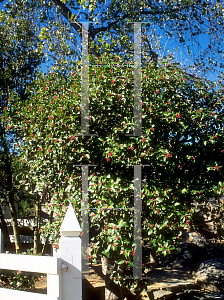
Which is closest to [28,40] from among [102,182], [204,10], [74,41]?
[74,41]

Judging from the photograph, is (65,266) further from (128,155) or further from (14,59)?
(14,59)

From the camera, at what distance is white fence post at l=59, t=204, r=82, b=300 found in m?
2.30

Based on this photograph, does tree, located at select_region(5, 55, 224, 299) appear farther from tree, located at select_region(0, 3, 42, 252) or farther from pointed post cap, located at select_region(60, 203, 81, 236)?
tree, located at select_region(0, 3, 42, 252)

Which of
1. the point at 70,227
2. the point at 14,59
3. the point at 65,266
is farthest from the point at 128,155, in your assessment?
the point at 14,59

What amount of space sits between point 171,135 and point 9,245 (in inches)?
236

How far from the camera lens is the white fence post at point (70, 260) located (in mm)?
2303

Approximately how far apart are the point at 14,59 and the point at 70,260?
6382 mm

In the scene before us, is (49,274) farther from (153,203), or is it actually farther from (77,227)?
(153,203)

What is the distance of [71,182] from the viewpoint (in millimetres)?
3824

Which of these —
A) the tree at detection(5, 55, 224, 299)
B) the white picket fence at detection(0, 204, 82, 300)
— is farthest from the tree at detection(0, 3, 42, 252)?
the white picket fence at detection(0, 204, 82, 300)

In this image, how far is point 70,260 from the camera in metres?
2.32

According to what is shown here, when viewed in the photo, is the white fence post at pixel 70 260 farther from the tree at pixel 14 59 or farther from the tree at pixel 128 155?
the tree at pixel 14 59

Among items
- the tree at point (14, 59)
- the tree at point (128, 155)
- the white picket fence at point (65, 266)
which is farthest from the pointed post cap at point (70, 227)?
the tree at point (14, 59)

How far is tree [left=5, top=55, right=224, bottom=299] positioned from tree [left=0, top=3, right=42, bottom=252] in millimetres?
3010
